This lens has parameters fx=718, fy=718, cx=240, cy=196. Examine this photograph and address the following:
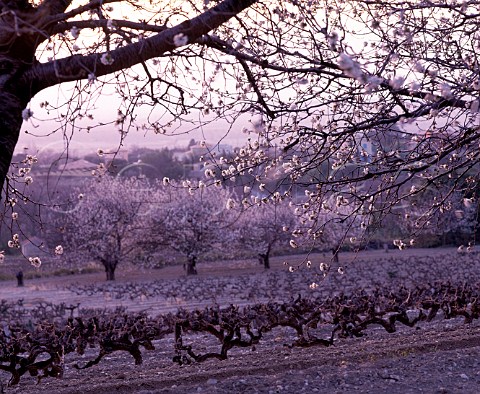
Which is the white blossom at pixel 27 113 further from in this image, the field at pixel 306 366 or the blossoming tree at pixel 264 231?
the blossoming tree at pixel 264 231

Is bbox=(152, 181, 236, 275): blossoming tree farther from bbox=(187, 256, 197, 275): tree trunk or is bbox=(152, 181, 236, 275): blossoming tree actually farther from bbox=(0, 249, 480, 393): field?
bbox=(0, 249, 480, 393): field

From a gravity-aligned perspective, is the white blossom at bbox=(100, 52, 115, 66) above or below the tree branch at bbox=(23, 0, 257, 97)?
below

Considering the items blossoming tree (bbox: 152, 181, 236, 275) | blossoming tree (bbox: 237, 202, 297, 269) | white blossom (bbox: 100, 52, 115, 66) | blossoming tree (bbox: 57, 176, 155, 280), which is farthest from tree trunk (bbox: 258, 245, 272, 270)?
white blossom (bbox: 100, 52, 115, 66)

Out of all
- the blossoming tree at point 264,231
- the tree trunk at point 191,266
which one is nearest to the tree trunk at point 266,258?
the blossoming tree at point 264,231

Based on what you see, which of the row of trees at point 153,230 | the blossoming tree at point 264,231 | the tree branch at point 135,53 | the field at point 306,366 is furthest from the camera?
the blossoming tree at point 264,231

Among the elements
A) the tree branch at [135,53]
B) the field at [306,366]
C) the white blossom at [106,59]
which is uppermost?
the tree branch at [135,53]

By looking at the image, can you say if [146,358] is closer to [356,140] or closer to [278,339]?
[278,339]

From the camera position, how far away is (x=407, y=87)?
20.1ft

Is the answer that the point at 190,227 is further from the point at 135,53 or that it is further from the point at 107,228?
the point at 135,53

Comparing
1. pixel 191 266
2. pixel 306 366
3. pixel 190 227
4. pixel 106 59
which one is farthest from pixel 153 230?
pixel 106 59

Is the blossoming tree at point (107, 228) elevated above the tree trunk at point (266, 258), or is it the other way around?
the blossoming tree at point (107, 228)

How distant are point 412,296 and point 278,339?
3.45 meters

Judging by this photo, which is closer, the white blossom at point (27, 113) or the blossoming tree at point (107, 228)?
the white blossom at point (27, 113)

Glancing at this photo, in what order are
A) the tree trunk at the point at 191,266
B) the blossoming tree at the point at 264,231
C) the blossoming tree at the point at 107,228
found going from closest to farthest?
the tree trunk at the point at 191,266, the blossoming tree at the point at 107,228, the blossoming tree at the point at 264,231
